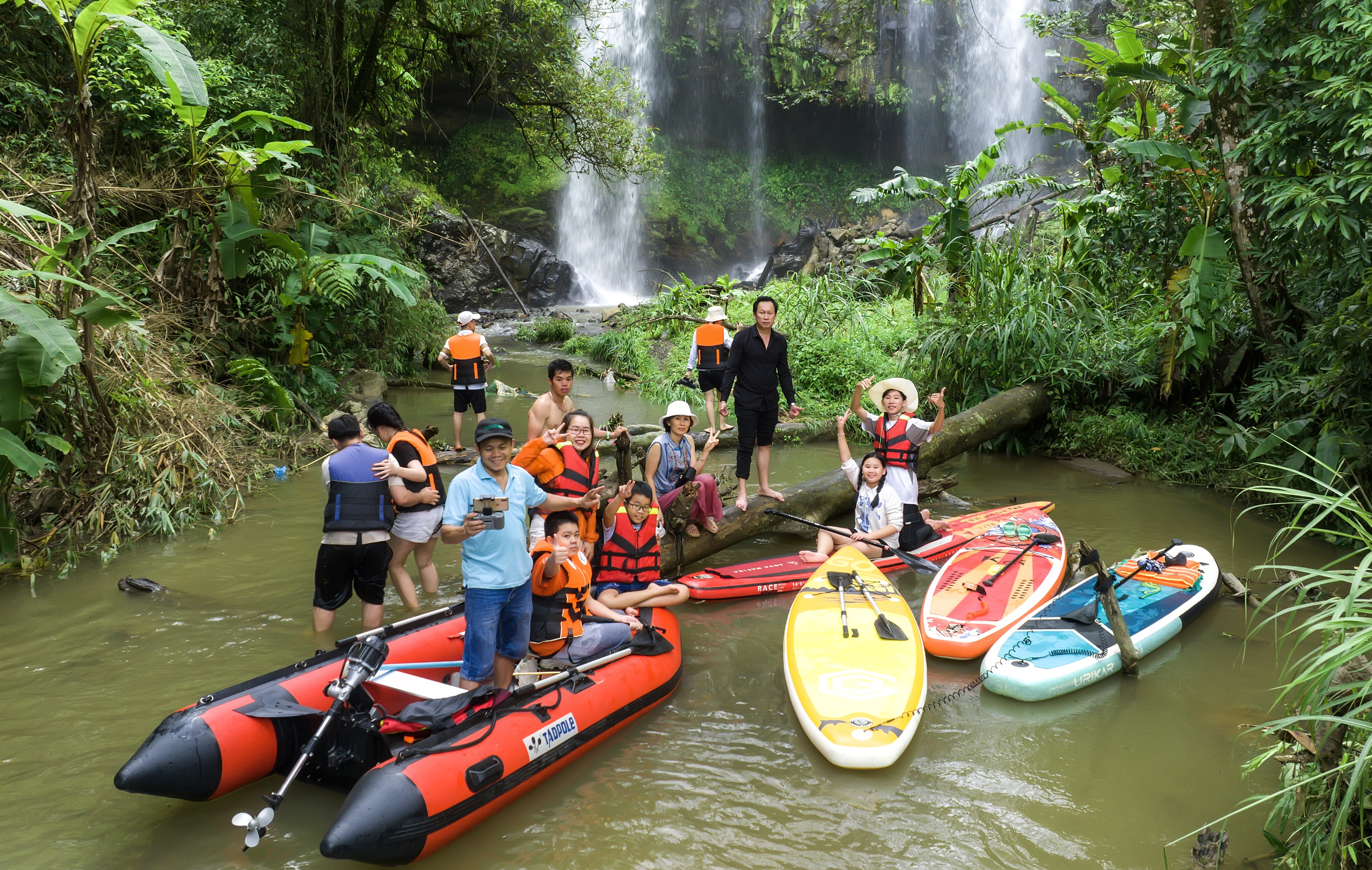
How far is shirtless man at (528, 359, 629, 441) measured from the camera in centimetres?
611

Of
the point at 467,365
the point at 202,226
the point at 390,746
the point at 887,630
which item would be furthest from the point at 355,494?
the point at 202,226

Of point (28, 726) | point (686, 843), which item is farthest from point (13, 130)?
point (686, 843)

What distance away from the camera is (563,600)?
4625 millimetres

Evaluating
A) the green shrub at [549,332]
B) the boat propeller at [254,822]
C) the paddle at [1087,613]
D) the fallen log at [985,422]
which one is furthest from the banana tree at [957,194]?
the boat propeller at [254,822]

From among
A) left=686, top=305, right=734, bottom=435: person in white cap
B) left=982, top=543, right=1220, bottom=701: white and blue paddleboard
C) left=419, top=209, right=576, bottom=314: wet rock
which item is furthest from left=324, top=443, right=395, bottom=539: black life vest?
left=419, top=209, right=576, bottom=314: wet rock

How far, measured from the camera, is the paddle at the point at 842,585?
5281 mm

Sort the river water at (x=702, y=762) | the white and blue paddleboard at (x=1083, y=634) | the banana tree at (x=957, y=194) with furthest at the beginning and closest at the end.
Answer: the banana tree at (x=957, y=194)
the white and blue paddleboard at (x=1083, y=634)
the river water at (x=702, y=762)

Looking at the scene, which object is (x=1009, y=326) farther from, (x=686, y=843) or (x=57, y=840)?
(x=57, y=840)

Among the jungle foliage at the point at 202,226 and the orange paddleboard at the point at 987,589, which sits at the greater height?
the jungle foliage at the point at 202,226

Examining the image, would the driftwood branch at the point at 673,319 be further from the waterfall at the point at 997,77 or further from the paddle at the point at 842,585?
the waterfall at the point at 997,77

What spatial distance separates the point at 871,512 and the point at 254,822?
16.4ft

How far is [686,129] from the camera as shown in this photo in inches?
1222

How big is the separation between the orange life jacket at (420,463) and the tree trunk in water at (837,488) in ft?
6.66

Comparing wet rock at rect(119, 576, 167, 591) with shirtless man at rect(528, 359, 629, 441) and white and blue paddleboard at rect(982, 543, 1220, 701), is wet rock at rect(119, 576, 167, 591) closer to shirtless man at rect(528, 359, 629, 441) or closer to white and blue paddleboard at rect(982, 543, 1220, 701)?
shirtless man at rect(528, 359, 629, 441)
